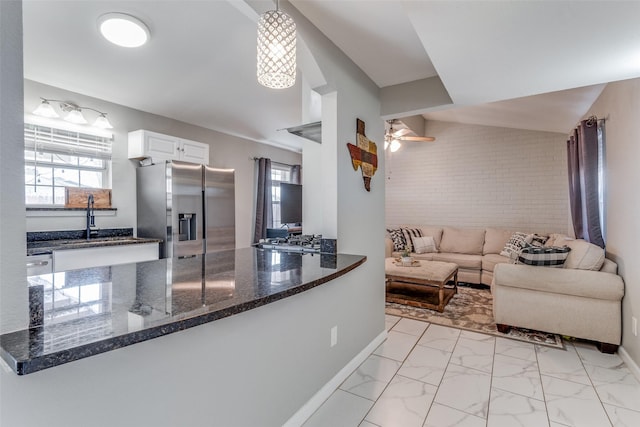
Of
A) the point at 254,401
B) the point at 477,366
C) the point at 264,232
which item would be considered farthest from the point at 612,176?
the point at 264,232

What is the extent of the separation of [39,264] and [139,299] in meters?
2.20

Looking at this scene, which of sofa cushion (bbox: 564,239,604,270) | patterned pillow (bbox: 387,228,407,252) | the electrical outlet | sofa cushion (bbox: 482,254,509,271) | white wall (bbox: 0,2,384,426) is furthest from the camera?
patterned pillow (bbox: 387,228,407,252)

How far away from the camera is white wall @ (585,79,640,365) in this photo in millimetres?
2260

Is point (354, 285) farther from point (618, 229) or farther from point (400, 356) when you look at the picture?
point (618, 229)

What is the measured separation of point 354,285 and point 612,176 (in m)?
2.51

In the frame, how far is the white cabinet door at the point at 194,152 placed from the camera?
405 centimetres

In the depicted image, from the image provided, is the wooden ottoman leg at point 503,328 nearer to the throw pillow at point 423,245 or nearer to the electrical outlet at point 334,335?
the electrical outlet at point 334,335

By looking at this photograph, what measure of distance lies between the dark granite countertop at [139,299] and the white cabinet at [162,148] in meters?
2.36

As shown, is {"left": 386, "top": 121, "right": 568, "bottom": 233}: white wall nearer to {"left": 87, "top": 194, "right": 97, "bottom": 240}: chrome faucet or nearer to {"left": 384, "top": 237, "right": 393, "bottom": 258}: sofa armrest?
{"left": 384, "top": 237, "right": 393, "bottom": 258}: sofa armrest

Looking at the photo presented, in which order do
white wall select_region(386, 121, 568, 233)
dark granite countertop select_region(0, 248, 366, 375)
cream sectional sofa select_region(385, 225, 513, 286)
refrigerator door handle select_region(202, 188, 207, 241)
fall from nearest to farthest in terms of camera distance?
dark granite countertop select_region(0, 248, 366, 375) < refrigerator door handle select_region(202, 188, 207, 241) < cream sectional sofa select_region(385, 225, 513, 286) < white wall select_region(386, 121, 568, 233)

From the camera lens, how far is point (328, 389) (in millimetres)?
1974

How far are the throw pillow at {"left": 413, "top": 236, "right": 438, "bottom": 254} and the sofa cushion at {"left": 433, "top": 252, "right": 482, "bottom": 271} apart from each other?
0.54 feet

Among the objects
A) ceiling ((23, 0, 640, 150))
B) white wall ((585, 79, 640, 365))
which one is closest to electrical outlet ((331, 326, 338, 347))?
ceiling ((23, 0, 640, 150))

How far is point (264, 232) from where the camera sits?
5543mm
